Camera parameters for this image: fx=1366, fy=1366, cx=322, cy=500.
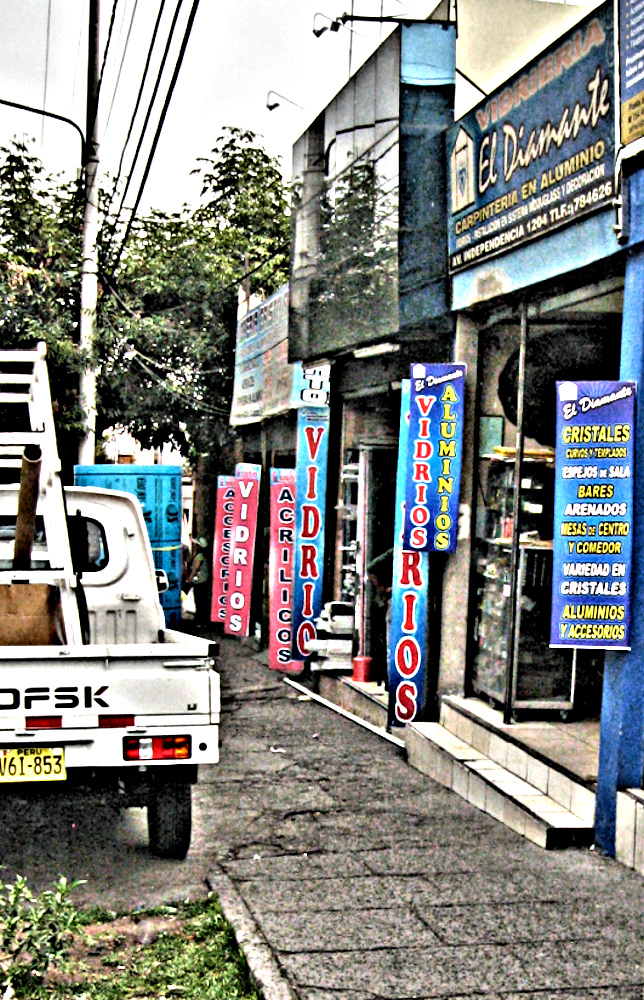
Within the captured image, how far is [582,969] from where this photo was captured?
5910 mm

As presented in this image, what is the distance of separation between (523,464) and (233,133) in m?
18.1

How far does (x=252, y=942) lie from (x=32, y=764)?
164 cm

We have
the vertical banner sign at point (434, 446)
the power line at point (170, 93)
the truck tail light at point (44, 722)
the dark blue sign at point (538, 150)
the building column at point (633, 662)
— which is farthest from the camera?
the vertical banner sign at point (434, 446)

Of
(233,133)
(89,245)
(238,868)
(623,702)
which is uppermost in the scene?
(233,133)

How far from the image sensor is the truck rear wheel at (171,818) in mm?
7668

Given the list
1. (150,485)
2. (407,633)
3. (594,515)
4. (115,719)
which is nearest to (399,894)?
(115,719)

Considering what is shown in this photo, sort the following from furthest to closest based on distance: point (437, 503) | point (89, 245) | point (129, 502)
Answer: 1. point (89, 245)
2. point (437, 503)
3. point (129, 502)

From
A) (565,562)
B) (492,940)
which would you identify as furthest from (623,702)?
(492,940)

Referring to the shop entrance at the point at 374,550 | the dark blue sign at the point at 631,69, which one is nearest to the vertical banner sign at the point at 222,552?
the shop entrance at the point at 374,550

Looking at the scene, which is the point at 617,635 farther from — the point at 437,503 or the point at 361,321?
the point at 361,321

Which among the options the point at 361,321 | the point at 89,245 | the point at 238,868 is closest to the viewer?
the point at 238,868

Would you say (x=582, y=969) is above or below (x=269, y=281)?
below

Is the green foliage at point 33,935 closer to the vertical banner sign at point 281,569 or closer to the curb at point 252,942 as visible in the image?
the curb at point 252,942

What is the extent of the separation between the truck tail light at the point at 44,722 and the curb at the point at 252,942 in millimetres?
1185
